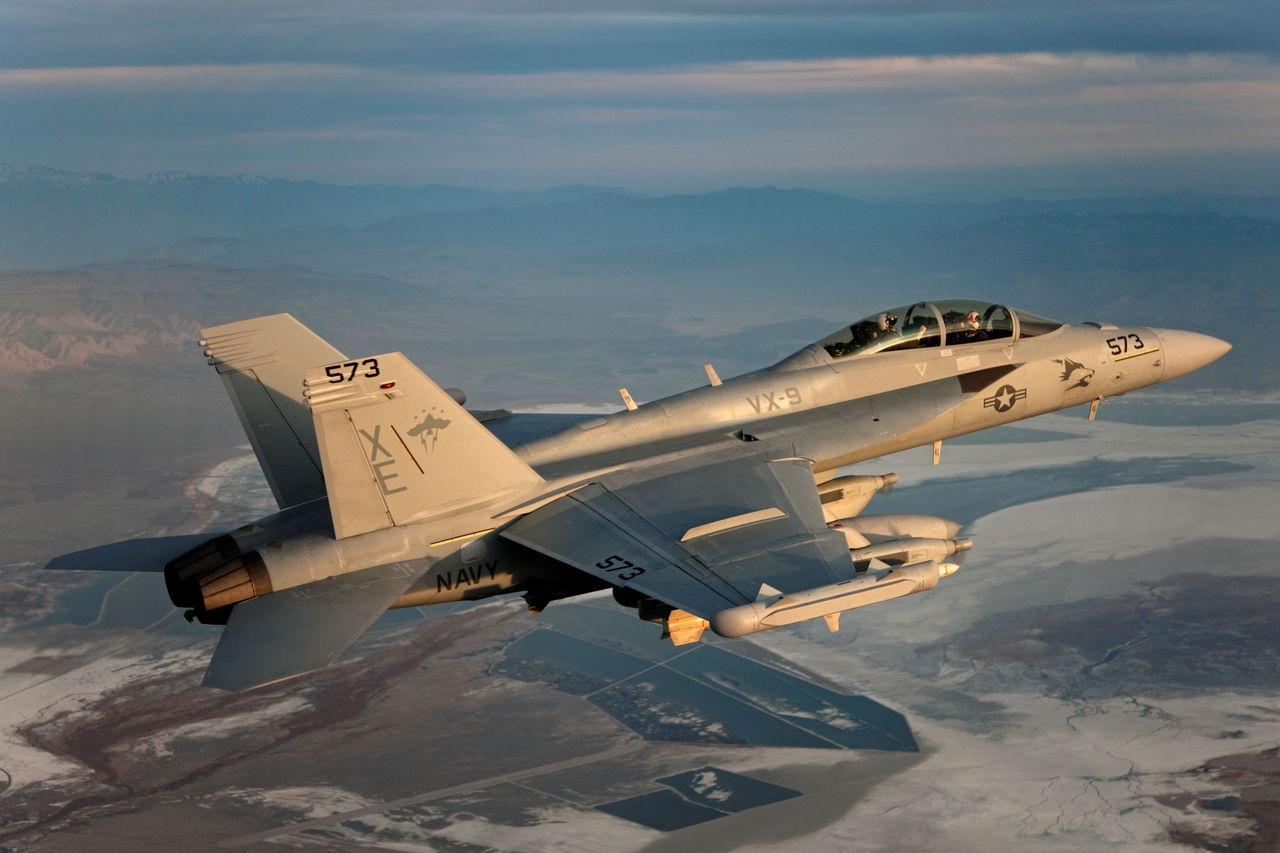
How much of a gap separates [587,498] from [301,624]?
4698 mm

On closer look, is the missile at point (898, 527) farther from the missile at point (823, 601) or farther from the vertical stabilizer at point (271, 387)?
the vertical stabilizer at point (271, 387)

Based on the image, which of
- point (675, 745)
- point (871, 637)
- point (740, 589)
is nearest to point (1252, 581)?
point (871, 637)

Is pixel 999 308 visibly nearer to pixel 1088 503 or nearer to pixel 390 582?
pixel 390 582

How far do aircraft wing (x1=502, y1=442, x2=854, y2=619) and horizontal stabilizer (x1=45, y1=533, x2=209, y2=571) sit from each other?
534 cm

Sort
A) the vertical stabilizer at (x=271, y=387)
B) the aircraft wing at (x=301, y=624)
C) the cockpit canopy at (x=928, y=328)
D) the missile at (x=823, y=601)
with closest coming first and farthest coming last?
the missile at (x=823, y=601)
the aircraft wing at (x=301, y=624)
the vertical stabilizer at (x=271, y=387)
the cockpit canopy at (x=928, y=328)

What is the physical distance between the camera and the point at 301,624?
1560 centimetres

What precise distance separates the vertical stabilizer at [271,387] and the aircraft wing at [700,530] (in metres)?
4.74

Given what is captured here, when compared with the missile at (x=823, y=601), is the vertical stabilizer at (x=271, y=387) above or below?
above

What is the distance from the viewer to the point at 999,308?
2252 centimetres

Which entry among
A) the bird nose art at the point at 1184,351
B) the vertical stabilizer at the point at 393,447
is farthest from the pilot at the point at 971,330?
the vertical stabilizer at the point at 393,447

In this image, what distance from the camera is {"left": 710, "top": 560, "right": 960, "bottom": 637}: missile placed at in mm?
13836

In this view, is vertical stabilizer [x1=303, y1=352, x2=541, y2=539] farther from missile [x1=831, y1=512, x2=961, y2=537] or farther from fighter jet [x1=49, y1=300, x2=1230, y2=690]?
missile [x1=831, y1=512, x2=961, y2=537]

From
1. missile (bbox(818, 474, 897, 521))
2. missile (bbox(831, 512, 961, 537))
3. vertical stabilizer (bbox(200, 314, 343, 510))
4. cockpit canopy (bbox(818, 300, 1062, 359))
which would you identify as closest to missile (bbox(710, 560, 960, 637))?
missile (bbox(831, 512, 961, 537))

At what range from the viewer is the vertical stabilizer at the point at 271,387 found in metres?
19.7
